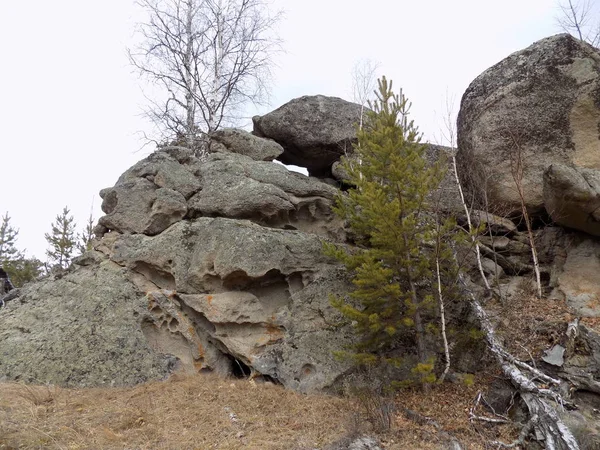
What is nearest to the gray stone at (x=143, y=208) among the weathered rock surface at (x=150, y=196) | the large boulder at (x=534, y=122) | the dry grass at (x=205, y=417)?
the weathered rock surface at (x=150, y=196)

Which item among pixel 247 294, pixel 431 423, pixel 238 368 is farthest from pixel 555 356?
pixel 238 368

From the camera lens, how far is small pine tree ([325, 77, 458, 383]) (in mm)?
7909

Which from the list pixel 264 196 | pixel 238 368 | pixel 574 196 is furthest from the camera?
pixel 264 196

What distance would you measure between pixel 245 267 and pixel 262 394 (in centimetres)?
263

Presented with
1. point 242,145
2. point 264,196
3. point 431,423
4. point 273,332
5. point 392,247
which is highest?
point 242,145

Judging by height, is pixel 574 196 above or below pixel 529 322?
above

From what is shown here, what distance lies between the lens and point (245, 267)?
9.60 metres

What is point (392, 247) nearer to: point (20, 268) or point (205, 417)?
point (205, 417)

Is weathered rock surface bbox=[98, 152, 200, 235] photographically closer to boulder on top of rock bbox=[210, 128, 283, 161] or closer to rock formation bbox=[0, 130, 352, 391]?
rock formation bbox=[0, 130, 352, 391]

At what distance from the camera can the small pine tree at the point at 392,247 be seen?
25.9ft

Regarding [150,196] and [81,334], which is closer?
[81,334]

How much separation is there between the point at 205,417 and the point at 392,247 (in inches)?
172

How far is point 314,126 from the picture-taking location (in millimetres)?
14641

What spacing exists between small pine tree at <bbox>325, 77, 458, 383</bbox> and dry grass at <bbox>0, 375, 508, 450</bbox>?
858 millimetres
